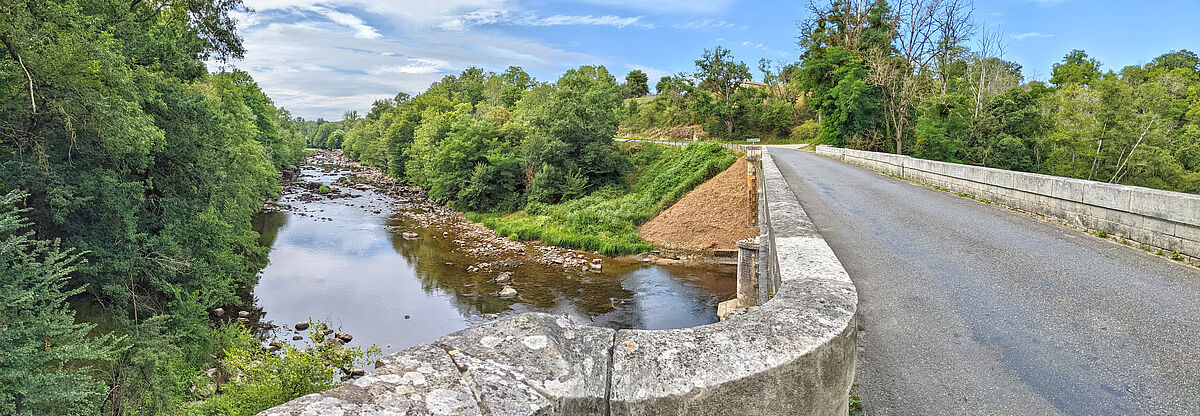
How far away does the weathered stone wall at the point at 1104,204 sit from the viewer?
22.7 ft

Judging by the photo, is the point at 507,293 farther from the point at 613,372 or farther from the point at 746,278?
the point at 613,372

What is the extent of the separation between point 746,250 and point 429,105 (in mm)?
53413

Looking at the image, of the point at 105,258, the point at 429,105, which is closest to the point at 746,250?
the point at 105,258

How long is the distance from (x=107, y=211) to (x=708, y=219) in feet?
67.7

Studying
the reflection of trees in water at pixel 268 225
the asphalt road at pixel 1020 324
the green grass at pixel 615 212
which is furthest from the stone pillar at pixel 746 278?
the reflection of trees in water at pixel 268 225

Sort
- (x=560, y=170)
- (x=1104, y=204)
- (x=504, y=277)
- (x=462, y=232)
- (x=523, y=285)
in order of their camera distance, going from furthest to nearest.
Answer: (x=560, y=170) < (x=462, y=232) < (x=504, y=277) < (x=523, y=285) < (x=1104, y=204)

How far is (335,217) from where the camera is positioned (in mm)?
34375

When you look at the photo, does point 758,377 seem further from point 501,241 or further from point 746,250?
point 501,241

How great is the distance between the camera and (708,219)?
25.9 meters

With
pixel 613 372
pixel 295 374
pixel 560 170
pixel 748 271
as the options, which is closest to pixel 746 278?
pixel 748 271

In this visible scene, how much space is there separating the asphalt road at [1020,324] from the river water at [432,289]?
9241 mm

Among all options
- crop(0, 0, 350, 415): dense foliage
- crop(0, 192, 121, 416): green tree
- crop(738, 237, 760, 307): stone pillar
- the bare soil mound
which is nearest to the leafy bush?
crop(0, 192, 121, 416): green tree

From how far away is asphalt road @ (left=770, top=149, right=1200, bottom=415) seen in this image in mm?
3174

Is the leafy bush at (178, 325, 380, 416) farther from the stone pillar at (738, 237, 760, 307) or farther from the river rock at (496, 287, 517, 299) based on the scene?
the river rock at (496, 287, 517, 299)
